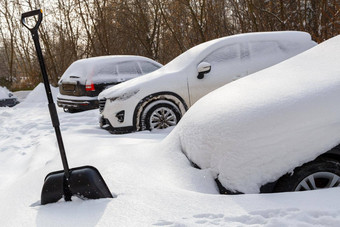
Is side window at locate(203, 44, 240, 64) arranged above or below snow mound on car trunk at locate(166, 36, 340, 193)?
above

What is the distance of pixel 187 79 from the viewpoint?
18.4 feet

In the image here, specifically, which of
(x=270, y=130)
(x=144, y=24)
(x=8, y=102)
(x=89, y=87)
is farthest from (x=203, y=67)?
(x=144, y=24)

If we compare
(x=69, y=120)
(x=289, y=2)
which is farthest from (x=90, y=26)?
(x=69, y=120)

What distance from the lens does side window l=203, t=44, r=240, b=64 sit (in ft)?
19.2

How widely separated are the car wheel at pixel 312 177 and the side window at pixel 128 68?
23.0ft

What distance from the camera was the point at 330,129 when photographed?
211cm

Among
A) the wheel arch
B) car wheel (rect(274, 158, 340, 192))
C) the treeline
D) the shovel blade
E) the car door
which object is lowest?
car wheel (rect(274, 158, 340, 192))

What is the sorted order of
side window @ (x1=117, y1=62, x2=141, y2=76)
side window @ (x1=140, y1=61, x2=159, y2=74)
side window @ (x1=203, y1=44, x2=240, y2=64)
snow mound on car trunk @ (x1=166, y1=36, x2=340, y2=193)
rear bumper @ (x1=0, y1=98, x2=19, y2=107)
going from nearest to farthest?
snow mound on car trunk @ (x1=166, y1=36, x2=340, y2=193), side window @ (x1=203, y1=44, x2=240, y2=64), side window @ (x1=117, y1=62, x2=141, y2=76), side window @ (x1=140, y1=61, x2=159, y2=74), rear bumper @ (x1=0, y1=98, x2=19, y2=107)

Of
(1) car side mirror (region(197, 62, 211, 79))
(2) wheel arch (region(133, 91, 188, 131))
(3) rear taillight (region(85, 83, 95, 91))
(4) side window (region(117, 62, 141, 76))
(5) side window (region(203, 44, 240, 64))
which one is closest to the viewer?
(2) wheel arch (region(133, 91, 188, 131))

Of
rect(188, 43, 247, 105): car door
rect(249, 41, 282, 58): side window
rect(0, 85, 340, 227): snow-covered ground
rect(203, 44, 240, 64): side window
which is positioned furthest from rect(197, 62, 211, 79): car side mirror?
rect(0, 85, 340, 227): snow-covered ground

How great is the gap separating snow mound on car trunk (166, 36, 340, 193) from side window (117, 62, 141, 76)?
640 centimetres

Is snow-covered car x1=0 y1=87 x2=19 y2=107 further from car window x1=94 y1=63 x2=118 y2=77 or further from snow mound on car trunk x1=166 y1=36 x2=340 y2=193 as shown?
snow mound on car trunk x1=166 y1=36 x2=340 y2=193

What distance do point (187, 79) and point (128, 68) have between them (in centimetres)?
360

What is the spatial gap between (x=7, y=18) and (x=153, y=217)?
2959cm
